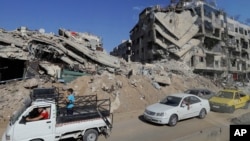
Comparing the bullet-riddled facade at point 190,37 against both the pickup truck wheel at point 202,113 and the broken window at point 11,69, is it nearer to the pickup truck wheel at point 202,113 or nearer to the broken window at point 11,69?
the broken window at point 11,69

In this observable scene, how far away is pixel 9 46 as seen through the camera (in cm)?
1955

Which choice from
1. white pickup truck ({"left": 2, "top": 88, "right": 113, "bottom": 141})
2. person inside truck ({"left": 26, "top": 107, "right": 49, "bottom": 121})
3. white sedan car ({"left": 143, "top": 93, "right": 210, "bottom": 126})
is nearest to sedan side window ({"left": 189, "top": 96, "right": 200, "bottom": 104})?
white sedan car ({"left": 143, "top": 93, "right": 210, "bottom": 126})

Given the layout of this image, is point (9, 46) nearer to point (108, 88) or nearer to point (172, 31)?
point (108, 88)

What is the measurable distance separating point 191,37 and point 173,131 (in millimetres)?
36550

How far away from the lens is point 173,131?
484 inches

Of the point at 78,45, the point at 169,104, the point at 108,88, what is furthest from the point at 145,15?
the point at 169,104

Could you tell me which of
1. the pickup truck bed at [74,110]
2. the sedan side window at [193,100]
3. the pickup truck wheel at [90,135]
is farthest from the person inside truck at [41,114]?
the sedan side window at [193,100]

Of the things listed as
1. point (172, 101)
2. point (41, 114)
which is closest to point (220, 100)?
point (172, 101)

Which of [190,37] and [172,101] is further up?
[190,37]

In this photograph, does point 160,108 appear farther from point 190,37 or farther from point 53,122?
point 190,37

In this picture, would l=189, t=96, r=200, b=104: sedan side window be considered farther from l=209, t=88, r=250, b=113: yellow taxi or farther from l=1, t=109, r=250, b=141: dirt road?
l=209, t=88, r=250, b=113: yellow taxi

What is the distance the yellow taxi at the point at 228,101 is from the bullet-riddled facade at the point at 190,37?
25.1 meters

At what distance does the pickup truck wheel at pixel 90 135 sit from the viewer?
9.71 m

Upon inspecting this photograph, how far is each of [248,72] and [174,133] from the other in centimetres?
5828
